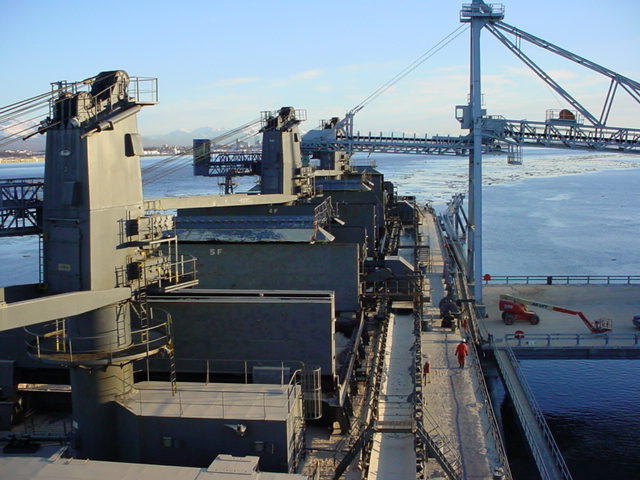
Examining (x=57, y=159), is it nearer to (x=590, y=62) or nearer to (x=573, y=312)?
(x=573, y=312)

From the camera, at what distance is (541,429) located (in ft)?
64.4

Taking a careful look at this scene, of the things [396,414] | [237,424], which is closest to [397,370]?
[396,414]

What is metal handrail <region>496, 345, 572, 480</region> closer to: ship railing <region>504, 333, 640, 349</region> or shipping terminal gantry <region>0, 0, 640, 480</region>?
shipping terminal gantry <region>0, 0, 640, 480</region>

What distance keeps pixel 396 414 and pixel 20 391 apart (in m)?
8.20

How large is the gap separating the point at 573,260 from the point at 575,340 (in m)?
30.7

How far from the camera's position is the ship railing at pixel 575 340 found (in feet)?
75.8

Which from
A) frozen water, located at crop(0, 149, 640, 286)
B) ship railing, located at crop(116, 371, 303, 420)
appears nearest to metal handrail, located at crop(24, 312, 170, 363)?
ship railing, located at crop(116, 371, 303, 420)

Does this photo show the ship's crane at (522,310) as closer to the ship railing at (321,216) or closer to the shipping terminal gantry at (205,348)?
the shipping terminal gantry at (205,348)

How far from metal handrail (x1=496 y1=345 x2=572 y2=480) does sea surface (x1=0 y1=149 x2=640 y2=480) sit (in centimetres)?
302

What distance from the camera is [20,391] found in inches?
556

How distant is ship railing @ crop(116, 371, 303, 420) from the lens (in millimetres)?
11172

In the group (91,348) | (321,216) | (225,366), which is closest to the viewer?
(91,348)

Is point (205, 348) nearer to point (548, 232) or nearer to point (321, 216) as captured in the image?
point (321, 216)

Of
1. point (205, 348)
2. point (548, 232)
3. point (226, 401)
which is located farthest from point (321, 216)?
point (548, 232)
